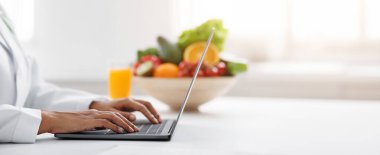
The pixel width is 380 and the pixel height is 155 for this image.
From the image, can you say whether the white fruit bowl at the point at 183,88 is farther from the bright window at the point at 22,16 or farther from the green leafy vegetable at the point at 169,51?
the bright window at the point at 22,16

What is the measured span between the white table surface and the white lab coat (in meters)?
0.03

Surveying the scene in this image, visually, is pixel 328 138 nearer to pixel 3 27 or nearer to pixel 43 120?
pixel 43 120

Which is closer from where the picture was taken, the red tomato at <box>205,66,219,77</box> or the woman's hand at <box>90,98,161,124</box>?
the woman's hand at <box>90,98,161,124</box>

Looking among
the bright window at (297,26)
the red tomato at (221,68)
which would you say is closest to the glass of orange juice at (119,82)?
the red tomato at (221,68)

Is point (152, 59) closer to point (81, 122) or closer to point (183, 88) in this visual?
point (183, 88)

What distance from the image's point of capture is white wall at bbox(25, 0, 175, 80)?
318 cm

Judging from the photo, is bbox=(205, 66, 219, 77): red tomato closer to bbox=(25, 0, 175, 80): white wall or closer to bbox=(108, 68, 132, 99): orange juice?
bbox=(108, 68, 132, 99): orange juice

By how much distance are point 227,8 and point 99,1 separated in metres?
0.66

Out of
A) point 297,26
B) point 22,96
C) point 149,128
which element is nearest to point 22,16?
point 297,26

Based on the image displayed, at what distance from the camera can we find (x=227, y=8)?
309 centimetres

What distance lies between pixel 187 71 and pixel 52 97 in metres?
0.39

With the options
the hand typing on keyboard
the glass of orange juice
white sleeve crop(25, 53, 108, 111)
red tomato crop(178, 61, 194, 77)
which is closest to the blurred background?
the glass of orange juice

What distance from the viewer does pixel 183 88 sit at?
1803mm

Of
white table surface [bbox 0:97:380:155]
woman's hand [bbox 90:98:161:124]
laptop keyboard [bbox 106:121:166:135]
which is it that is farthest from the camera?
woman's hand [bbox 90:98:161:124]
